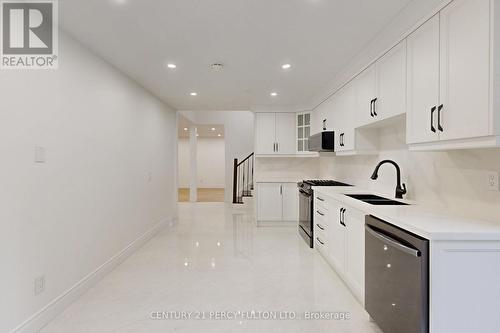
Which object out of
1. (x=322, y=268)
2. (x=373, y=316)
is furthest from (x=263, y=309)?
(x=322, y=268)

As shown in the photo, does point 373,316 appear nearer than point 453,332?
No

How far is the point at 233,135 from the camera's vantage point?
30.2 ft

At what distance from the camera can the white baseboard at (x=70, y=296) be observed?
2068 mm

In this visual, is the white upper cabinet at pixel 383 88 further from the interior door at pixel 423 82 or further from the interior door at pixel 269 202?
the interior door at pixel 269 202

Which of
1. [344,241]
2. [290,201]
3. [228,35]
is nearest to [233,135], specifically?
[290,201]

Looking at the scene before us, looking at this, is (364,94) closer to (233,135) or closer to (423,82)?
(423,82)

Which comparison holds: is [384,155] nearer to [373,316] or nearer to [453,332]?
[373,316]

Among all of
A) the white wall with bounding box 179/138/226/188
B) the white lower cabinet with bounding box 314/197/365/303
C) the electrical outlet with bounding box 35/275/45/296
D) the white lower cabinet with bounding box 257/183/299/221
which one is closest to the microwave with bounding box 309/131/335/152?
the white lower cabinet with bounding box 314/197/365/303

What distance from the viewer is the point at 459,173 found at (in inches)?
82.1

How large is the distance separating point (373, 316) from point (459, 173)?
4.19 ft

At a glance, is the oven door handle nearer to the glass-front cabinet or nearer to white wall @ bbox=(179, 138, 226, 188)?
the glass-front cabinet

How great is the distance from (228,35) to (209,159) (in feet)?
34.0

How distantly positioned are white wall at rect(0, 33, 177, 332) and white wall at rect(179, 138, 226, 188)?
8.59 metres

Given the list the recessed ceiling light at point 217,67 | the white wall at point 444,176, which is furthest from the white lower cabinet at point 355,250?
the recessed ceiling light at point 217,67
